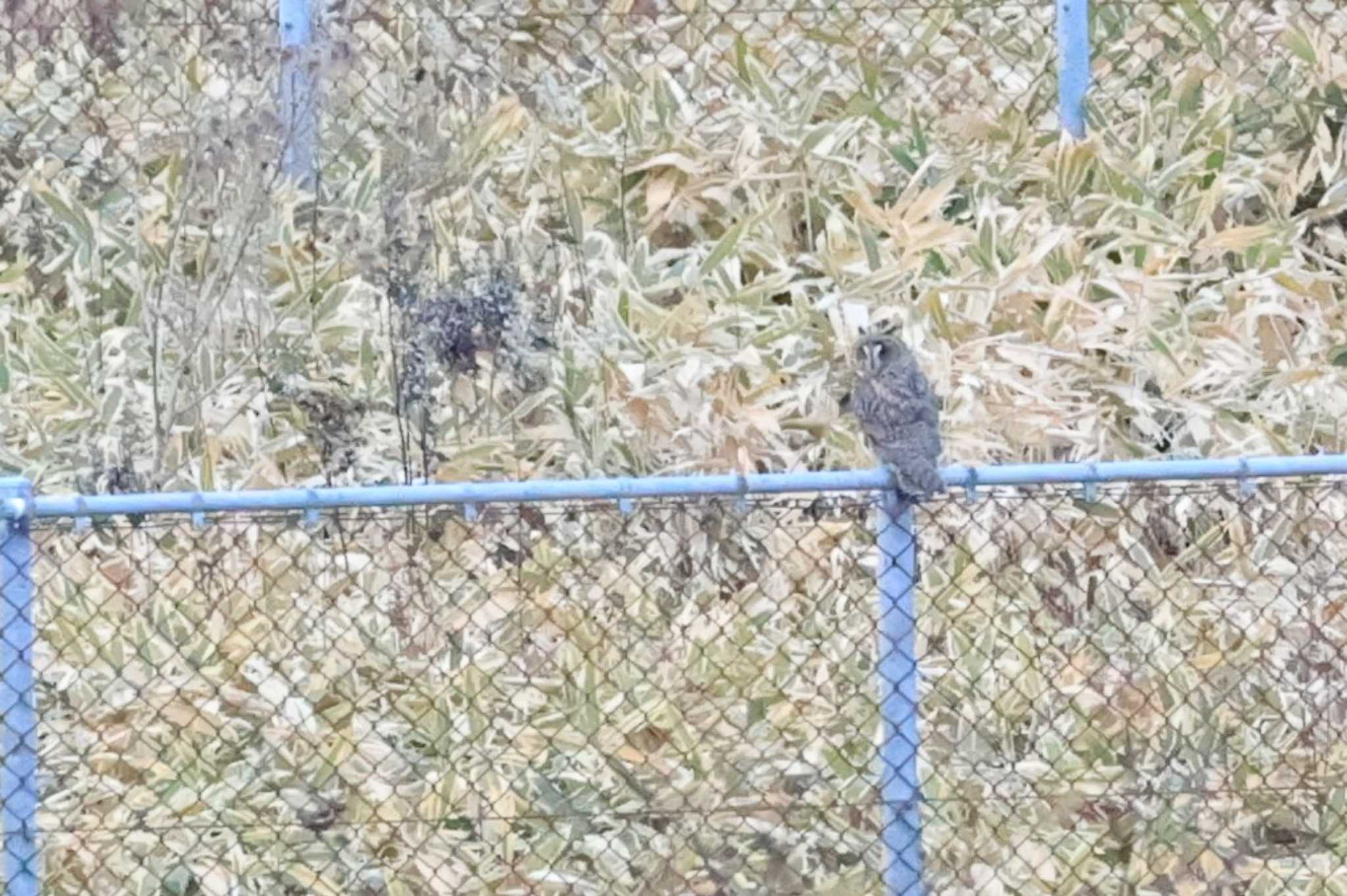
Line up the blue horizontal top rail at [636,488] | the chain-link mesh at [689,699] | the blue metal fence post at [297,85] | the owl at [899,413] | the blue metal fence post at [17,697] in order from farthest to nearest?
1. the blue metal fence post at [297,85]
2. the chain-link mesh at [689,699]
3. the owl at [899,413]
4. the blue metal fence post at [17,697]
5. the blue horizontal top rail at [636,488]

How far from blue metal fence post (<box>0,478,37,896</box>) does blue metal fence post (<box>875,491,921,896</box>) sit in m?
1.35

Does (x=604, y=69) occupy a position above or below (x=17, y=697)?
above

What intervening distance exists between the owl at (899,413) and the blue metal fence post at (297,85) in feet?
7.72

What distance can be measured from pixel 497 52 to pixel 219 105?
1228 millimetres

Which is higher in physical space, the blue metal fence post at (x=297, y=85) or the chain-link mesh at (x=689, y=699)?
the blue metal fence post at (x=297, y=85)

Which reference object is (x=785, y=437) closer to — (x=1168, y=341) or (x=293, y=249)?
(x=1168, y=341)

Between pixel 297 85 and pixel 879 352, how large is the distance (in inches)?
103

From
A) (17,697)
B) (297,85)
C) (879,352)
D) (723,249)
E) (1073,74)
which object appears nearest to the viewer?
(17,697)

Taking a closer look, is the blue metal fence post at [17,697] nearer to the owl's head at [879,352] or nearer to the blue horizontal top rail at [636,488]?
the blue horizontal top rail at [636,488]

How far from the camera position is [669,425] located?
225 inches

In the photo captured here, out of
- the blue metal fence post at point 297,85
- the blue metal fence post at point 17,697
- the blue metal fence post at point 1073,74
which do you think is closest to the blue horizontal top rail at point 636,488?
the blue metal fence post at point 17,697

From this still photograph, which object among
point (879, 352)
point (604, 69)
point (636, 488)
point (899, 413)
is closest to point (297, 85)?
point (604, 69)

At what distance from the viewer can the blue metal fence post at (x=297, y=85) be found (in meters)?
6.57

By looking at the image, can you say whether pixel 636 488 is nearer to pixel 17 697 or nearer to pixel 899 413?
pixel 899 413
